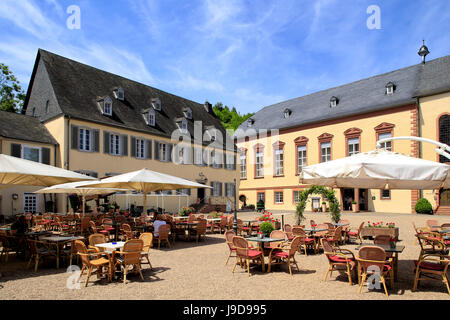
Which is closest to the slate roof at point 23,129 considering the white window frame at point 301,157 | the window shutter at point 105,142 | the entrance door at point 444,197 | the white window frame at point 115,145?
the window shutter at point 105,142

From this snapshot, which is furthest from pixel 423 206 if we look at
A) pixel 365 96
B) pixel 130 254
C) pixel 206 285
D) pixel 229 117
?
pixel 229 117

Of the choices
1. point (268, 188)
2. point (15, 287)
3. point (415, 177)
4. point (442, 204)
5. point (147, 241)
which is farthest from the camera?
point (268, 188)

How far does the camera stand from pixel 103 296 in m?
5.95

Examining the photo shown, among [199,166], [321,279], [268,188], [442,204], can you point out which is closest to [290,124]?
[268,188]

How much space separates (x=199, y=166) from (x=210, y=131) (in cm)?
449

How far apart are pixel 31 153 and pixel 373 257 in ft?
67.4

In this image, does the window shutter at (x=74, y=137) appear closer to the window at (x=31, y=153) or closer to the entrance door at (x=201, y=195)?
the window at (x=31, y=153)

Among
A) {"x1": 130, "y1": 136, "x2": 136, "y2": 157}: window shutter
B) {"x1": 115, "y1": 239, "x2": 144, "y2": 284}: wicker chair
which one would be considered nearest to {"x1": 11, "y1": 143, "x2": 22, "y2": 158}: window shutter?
{"x1": 130, "y1": 136, "x2": 136, "y2": 157}: window shutter

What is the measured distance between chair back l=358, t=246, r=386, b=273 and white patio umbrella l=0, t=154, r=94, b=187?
6855 mm

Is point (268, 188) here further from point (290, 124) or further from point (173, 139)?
point (173, 139)

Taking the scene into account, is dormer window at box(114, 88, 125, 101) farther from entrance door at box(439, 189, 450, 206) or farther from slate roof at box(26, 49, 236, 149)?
Answer: entrance door at box(439, 189, 450, 206)

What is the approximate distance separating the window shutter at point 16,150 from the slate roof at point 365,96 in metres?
24.4

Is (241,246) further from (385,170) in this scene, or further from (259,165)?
(259,165)

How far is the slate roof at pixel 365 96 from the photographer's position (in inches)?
1083
